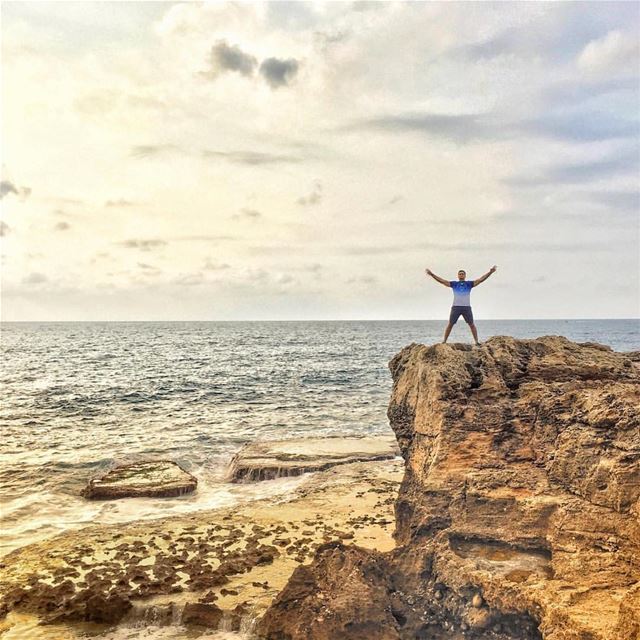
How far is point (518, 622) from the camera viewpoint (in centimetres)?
879

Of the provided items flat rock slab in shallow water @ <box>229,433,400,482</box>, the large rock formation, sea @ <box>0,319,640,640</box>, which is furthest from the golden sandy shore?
flat rock slab in shallow water @ <box>229,433,400,482</box>

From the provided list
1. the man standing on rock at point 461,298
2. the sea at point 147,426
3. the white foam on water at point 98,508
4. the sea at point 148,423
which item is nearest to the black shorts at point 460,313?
the man standing on rock at point 461,298

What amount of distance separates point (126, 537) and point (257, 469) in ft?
26.4

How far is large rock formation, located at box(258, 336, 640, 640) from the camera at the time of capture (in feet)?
28.4

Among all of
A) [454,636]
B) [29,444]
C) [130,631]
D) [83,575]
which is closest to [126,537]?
[83,575]

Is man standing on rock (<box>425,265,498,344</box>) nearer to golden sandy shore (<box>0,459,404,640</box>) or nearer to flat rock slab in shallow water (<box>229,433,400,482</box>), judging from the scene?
golden sandy shore (<box>0,459,404,640</box>)

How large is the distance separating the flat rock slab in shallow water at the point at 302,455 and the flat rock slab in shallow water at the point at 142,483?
2.47 meters

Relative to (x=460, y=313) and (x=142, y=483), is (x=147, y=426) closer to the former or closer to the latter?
(x=142, y=483)

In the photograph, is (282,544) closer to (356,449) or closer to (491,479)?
(491,479)

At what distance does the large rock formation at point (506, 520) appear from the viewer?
28.4 ft

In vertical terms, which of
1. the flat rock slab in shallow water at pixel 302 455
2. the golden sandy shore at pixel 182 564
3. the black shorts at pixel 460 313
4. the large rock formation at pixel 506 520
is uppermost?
the black shorts at pixel 460 313

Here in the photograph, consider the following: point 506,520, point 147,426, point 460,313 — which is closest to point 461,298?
point 460,313

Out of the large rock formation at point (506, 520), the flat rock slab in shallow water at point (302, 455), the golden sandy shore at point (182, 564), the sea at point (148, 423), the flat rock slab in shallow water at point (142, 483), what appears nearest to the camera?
the large rock formation at point (506, 520)

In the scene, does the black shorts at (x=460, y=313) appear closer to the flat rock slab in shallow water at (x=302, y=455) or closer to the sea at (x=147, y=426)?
the sea at (x=147, y=426)
